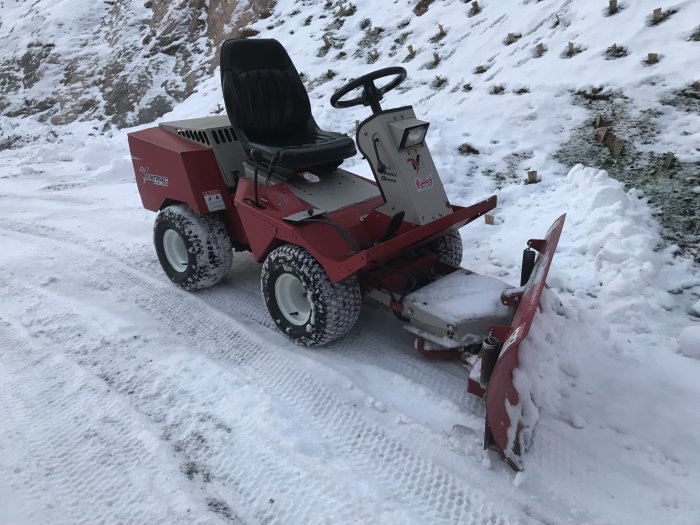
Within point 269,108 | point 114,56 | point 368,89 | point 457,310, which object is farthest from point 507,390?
point 114,56

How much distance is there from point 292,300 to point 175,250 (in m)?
1.26

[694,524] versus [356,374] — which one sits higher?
[356,374]

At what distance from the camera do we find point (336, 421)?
2.46 metres

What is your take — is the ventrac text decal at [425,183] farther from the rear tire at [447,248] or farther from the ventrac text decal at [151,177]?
the ventrac text decal at [151,177]

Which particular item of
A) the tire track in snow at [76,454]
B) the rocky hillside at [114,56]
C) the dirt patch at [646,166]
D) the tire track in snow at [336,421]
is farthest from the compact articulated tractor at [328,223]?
the rocky hillside at [114,56]

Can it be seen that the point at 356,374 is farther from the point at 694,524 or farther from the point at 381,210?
the point at 694,524

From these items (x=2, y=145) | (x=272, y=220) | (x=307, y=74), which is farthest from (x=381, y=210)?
(x=2, y=145)

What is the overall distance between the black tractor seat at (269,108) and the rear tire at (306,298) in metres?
0.63

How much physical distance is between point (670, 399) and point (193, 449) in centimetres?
216

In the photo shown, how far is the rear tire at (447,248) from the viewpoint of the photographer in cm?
Result: 335

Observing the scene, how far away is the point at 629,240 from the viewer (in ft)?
11.2

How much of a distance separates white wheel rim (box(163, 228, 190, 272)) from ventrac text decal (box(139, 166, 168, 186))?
348 mm

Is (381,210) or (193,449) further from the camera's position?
(381,210)

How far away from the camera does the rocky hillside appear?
415 inches
